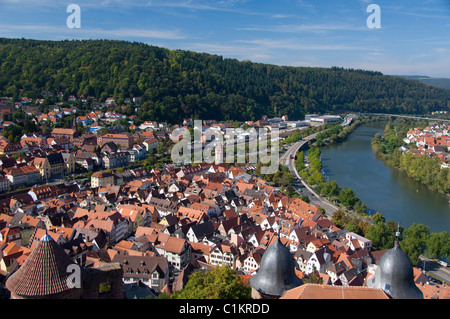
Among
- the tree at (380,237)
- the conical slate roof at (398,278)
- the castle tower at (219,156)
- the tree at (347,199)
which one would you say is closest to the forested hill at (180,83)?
the castle tower at (219,156)

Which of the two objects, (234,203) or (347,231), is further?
(234,203)

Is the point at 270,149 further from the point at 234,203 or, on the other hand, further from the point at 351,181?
the point at 234,203

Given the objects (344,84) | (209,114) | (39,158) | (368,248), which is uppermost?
(344,84)

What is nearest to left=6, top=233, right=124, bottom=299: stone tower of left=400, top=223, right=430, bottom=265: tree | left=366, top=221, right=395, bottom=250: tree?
left=400, top=223, right=430, bottom=265: tree

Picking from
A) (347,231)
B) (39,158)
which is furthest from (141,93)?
(347,231)

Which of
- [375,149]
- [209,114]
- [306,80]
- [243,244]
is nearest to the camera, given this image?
[243,244]

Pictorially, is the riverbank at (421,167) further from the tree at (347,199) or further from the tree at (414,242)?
the tree at (414,242)
